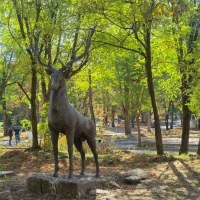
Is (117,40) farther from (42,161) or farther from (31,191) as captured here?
(31,191)

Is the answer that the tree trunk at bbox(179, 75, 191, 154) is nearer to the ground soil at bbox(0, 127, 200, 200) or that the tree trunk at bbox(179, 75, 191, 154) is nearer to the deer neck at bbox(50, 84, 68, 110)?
the ground soil at bbox(0, 127, 200, 200)

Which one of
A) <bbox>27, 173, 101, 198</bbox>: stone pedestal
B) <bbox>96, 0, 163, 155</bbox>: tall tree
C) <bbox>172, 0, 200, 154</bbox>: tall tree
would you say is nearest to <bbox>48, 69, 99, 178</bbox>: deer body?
<bbox>27, 173, 101, 198</bbox>: stone pedestal

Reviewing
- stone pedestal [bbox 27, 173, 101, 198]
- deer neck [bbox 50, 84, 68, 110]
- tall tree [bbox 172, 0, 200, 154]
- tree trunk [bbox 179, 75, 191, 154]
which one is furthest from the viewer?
tree trunk [bbox 179, 75, 191, 154]

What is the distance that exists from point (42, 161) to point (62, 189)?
21.3 feet

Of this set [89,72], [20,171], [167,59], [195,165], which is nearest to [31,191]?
[20,171]

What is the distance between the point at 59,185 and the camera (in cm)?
723

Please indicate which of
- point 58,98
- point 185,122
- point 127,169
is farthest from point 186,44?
point 58,98

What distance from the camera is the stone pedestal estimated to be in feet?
23.5

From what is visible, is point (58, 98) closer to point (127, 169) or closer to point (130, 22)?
→ point (127, 169)

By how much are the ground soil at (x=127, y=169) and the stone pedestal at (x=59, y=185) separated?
0.48 ft

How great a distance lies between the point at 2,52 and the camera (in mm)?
28125

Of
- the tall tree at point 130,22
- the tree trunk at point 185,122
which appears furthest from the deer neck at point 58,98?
the tree trunk at point 185,122

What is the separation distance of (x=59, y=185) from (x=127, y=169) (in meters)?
4.58

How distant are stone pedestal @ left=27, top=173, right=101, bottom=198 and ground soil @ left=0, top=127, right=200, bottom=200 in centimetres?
15
